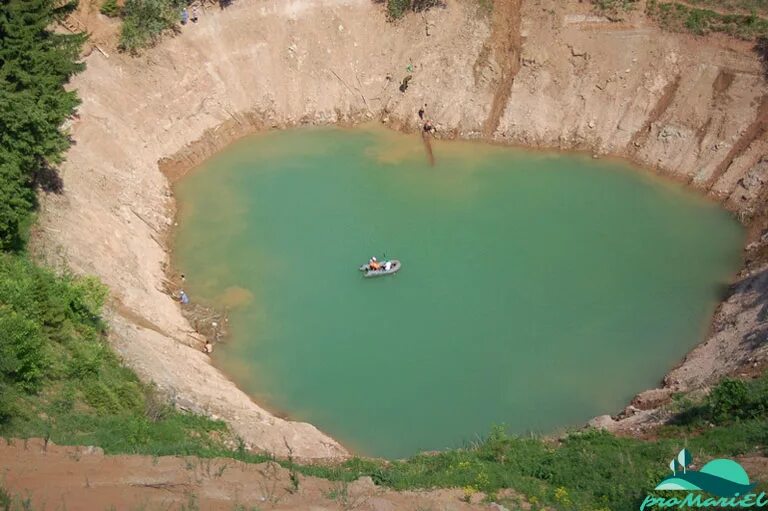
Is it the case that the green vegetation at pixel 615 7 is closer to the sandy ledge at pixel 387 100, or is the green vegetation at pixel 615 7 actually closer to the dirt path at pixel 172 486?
the sandy ledge at pixel 387 100

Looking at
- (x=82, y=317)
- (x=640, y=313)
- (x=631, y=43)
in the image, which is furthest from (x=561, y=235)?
(x=82, y=317)

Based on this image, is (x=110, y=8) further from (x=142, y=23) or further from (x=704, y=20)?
(x=704, y=20)

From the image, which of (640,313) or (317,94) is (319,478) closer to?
(640,313)

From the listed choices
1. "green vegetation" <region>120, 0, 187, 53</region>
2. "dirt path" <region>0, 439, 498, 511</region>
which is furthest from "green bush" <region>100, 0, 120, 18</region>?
"dirt path" <region>0, 439, 498, 511</region>

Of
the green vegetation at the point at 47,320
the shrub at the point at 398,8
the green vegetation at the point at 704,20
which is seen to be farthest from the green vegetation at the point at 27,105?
the green vegetation at the point at 704,20

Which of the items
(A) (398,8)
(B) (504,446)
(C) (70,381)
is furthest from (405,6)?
(B) (504,446)
